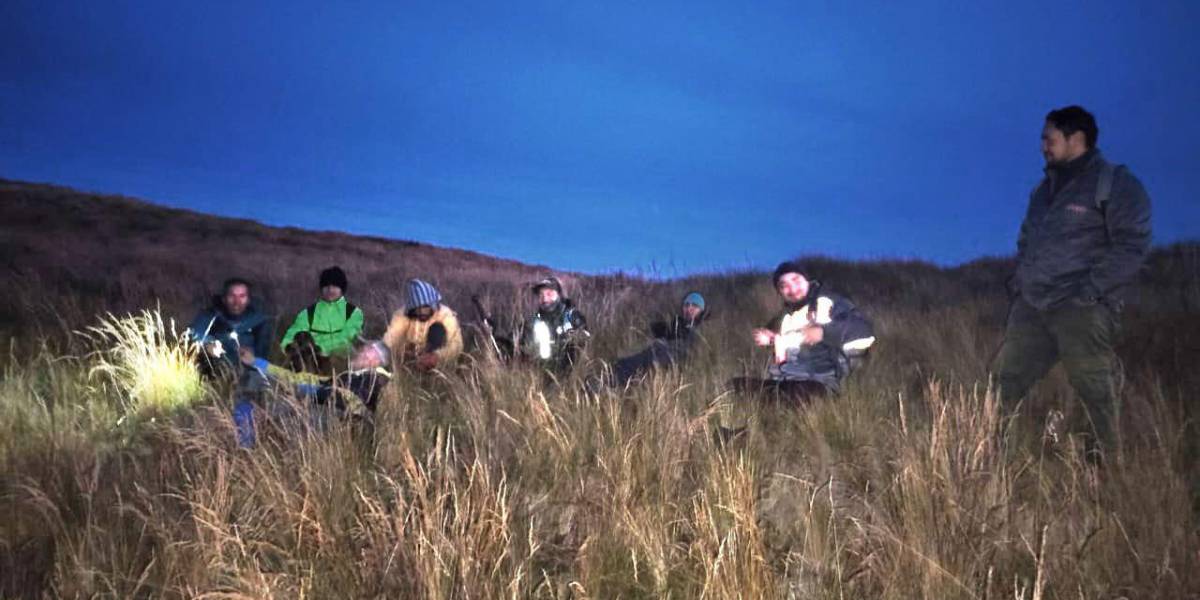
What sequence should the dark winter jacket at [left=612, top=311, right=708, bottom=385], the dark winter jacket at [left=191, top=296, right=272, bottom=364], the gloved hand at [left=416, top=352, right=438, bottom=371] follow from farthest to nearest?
the dark winter jacket at [left=612, top=311, right=708, bottom=385] < the dark winter jacket at [left=191, top=296, right=272, bottom=364] < the gloved hand at [left=416, top=352, right=438, bottom=371]

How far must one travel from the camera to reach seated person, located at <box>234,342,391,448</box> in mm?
4312

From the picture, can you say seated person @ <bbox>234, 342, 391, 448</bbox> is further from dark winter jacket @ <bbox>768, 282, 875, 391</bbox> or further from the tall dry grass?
dark winter jacket @ <bbox>768, 282, 875, 391</bbox>

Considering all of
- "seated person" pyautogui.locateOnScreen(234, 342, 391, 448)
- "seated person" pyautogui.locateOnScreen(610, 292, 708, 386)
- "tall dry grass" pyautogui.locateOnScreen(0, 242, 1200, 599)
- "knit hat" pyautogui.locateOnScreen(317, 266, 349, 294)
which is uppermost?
"knit hat" pyautogui.locateOnScreen(317, 266, 349, 294)

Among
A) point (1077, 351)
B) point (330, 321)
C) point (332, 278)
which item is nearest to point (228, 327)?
point (330, 321)

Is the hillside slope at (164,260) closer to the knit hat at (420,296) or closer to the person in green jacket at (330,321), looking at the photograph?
the person in green jacket at (330,321)

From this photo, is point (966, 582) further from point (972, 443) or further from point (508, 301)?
point (508, 301)

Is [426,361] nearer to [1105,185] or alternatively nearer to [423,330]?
[423,330]

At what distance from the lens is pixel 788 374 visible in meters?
5.89

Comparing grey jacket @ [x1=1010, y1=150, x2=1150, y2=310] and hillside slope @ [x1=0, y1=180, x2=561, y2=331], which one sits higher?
hillside slope @ [x1=0, y1=180, x2=561, y2=331]

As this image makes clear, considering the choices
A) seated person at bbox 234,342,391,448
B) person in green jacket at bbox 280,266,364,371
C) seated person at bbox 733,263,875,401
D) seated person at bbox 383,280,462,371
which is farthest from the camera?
person in green jacket at bbox 280,266,364,371

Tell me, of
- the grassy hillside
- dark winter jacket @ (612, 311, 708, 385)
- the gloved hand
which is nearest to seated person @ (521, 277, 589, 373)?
dark winter jacket @ (612, 311, 708, 385)

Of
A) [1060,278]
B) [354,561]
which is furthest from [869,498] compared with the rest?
[354,561]

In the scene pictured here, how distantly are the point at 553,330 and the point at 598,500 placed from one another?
4.74 meters

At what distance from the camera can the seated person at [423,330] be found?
6.95m
